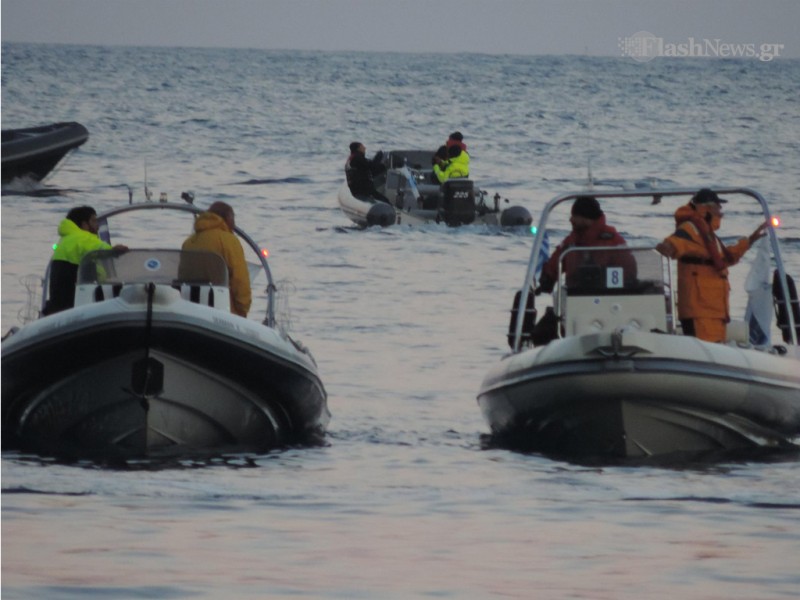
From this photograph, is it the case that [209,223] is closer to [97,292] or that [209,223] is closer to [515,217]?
[97,292]

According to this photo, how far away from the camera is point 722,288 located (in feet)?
25.0

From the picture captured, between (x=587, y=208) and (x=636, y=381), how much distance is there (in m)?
0.85

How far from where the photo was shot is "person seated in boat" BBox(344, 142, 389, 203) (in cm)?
1769

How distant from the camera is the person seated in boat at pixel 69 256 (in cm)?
795

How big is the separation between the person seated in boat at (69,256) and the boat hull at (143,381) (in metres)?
0.60

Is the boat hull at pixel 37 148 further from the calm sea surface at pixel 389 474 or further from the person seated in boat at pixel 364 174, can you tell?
the person seated in boat at pixel 364 174

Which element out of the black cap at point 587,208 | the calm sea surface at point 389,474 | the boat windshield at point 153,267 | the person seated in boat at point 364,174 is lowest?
the calm sea surface at point 389,474

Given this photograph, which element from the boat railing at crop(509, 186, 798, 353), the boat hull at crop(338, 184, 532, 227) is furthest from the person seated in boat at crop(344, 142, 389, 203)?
the boat railing at crop(509, 186, 798, 353)

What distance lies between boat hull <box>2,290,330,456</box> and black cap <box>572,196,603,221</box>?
1220 mm

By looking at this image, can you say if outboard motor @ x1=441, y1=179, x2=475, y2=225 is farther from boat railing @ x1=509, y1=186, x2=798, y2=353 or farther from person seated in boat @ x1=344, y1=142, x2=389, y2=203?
boat railing @ x1=509, y1=186, x2=798, y2=353

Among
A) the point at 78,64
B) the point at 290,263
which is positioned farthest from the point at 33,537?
the point at 78,64

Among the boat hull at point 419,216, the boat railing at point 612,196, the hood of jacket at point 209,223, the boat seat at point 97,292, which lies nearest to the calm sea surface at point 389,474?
the boat hull at point 419,216

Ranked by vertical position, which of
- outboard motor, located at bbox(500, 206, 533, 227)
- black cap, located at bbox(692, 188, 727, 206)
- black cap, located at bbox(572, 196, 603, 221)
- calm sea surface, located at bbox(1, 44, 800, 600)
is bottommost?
calm sea surface, located at bbox(1, 44, 800, 600)

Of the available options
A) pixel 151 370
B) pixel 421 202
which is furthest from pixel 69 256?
pixel 421 202
